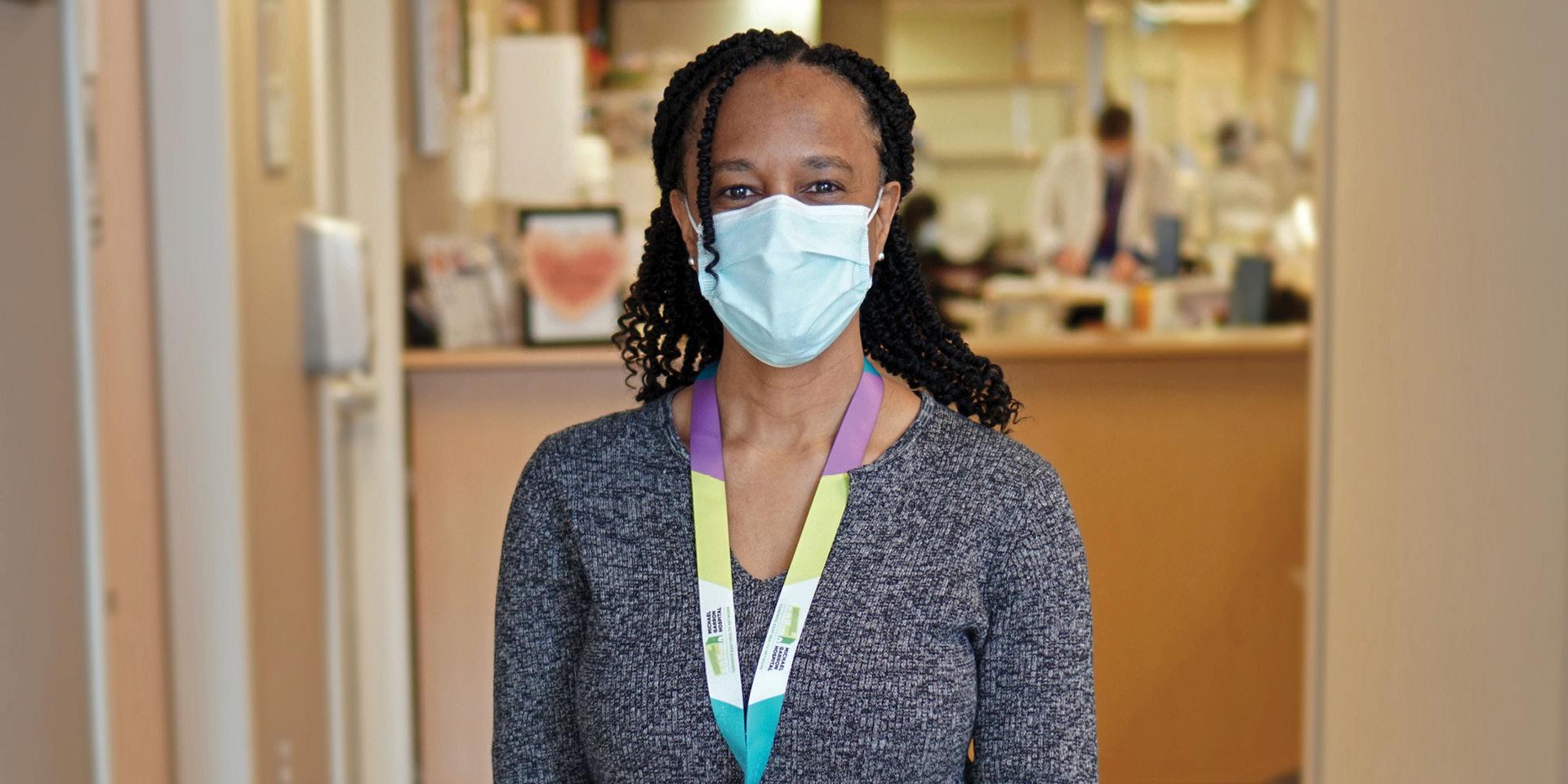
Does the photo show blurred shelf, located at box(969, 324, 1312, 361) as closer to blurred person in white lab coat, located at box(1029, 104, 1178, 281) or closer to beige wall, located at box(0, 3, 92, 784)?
beige wall, located at box(0, 3, 92, 784)

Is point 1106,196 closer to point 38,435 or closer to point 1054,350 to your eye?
point 1054,350

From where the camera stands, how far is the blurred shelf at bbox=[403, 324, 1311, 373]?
10.5 feet

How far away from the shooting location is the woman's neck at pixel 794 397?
1.49 m

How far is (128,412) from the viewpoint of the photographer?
2.43 metres

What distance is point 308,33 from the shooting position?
319 centimetres

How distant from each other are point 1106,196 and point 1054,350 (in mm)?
4509

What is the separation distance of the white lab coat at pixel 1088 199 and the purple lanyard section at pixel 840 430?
5943 mm

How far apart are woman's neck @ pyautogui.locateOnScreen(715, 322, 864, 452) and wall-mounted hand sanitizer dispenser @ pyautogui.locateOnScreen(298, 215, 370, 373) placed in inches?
68.6

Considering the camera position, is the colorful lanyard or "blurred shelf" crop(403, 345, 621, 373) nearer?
the colorful lanyard

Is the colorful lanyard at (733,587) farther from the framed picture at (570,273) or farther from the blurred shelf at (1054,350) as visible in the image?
the framed picture at (570,273)

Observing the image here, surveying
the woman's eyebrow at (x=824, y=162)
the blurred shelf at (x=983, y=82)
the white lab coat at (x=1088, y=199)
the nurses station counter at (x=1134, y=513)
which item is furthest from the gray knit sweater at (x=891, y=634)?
→ the blurred shelf at (x=983, y=82)

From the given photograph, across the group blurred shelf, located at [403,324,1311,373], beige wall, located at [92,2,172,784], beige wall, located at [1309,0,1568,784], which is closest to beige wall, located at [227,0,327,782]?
beige wall, located at [92,2,172,784]

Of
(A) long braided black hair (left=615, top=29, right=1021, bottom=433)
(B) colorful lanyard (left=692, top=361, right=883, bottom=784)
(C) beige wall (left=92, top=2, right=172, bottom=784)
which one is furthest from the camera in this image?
(C) beige wall (left=92, top=2, right=172, bottom=784)

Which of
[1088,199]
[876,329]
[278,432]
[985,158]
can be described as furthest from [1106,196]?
[876,329]
